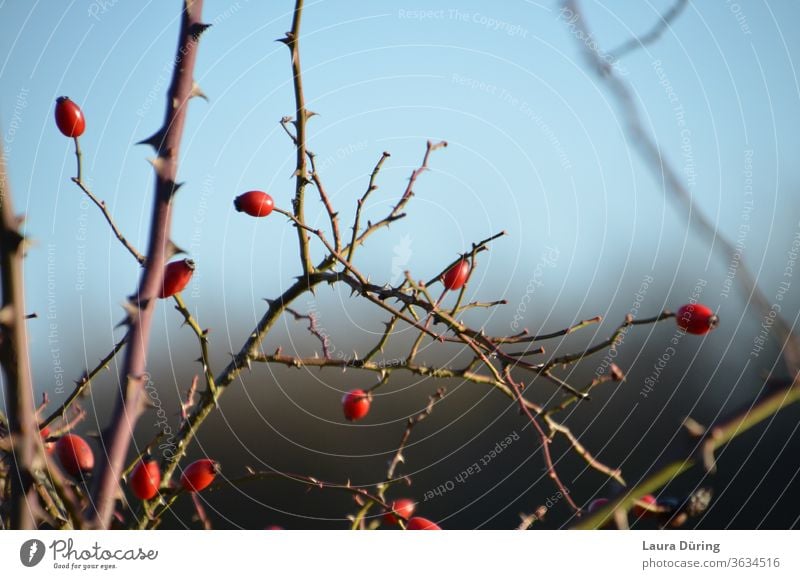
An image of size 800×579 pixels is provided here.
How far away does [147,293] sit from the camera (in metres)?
0.67

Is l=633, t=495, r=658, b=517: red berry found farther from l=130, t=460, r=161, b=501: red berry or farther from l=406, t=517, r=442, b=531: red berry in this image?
l=130, t=460, r=161, b=501: red berry

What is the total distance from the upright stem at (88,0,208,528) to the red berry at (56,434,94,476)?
12 cm

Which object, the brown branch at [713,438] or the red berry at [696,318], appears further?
the red berry at [696,318]

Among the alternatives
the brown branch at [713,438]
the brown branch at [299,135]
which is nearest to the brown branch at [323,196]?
the brown branch at [299,135]

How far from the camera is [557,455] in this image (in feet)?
8.79

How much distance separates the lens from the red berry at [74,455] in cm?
82

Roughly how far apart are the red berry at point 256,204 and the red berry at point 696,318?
500mm

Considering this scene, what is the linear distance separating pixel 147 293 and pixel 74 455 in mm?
261

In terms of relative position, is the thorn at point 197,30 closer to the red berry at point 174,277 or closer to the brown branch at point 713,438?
the red berry at point 174,277

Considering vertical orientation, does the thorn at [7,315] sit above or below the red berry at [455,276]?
below

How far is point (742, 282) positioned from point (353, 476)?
7.00ft
